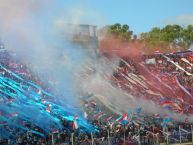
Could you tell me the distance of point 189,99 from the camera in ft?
123

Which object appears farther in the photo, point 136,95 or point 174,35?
point 174,35

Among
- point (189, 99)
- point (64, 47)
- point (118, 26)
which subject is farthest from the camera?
point (118, 26)

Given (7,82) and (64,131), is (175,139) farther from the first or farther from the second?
(7,82)

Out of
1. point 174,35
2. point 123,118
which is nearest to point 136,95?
point 123,118

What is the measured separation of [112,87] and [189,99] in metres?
7.22

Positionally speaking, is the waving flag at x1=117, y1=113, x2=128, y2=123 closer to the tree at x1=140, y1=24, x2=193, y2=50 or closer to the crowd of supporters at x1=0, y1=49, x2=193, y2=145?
the crowd of supporters at x1=0, y1=49, x2=193, y2=145

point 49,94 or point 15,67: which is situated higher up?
point 15,67

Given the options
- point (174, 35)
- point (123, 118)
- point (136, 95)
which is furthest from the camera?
point (174, 35)

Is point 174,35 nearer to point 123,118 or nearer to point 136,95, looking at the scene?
point 136,95

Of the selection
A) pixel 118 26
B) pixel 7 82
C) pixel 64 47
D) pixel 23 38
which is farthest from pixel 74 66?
pixel 118 26

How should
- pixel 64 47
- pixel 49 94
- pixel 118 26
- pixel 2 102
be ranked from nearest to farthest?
pixel 2 102 < pixel 49 94 < pixel 64 47 < pixel 118 26

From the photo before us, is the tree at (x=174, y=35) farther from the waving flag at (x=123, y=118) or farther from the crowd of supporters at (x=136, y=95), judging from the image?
the waving flag at (x=123, y=118)

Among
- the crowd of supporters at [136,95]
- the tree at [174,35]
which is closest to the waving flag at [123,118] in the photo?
the crowd of supporters at [136,95]

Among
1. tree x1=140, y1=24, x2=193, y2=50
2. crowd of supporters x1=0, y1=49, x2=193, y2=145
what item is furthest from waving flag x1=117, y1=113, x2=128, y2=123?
tree x1=140, y1=24, x2=193, y2=50
